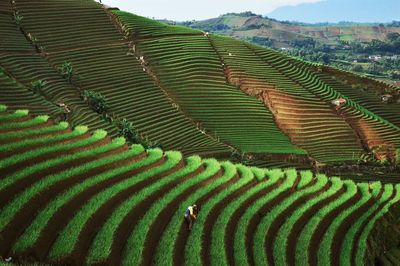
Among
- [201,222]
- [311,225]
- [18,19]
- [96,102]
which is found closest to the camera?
[201,222]

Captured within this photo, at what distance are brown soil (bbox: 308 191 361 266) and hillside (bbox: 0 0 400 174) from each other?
2130 cm

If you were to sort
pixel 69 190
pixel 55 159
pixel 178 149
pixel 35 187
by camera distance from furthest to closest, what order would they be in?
1. pixel 178 149
2. pixel 55 159
3. pixel 69 190
4. pixel 35 187

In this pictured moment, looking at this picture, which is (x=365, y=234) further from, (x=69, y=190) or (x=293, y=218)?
(x=69, y=190)

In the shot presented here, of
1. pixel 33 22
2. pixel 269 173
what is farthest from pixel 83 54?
pixel 269 173

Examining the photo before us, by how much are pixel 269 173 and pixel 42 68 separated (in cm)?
3560

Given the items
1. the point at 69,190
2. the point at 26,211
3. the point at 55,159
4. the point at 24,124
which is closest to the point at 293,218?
the point at 69,190

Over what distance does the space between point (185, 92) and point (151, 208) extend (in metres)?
39.9

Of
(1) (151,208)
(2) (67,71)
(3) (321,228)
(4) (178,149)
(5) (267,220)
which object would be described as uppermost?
(2) (67,71)

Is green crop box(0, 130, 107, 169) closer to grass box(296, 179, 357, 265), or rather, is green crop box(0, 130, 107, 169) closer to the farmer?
the farmer

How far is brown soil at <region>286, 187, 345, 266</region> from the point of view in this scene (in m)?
16.3

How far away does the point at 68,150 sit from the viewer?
16391 millimetres

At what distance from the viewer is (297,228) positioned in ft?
58.7

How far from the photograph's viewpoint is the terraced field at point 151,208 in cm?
1182

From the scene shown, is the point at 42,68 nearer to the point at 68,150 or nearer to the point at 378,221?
the point at 68,150
